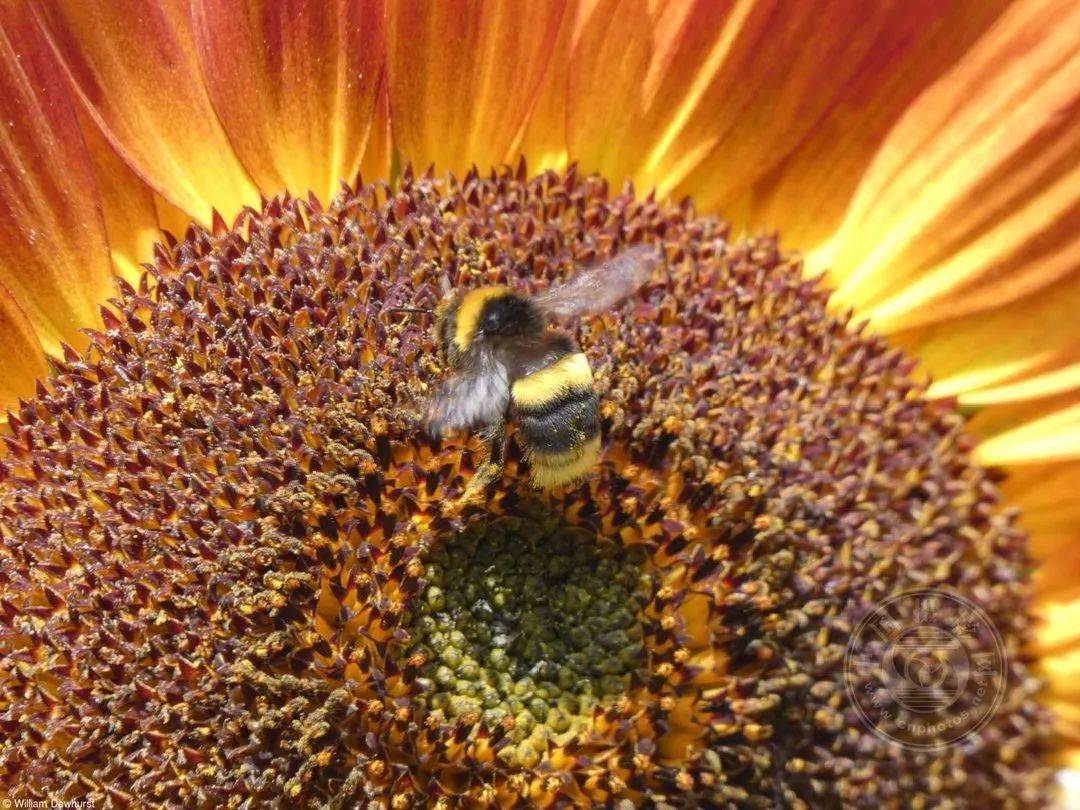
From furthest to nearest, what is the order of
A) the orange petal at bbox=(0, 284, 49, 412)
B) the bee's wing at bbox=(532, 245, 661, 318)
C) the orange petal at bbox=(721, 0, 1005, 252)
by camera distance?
the orange petal at bbox=(721, 0, 1005, 252)
the orange petal at bbox=(0, 284, 49, 412)
the bee's wing at bbox=(532, 245, 661, 318)

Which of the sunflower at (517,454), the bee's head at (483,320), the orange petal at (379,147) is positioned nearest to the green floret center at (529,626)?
the sunflower at (517,454)

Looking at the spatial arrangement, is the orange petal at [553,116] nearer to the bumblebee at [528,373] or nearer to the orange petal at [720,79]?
the orange petal at [720,79]

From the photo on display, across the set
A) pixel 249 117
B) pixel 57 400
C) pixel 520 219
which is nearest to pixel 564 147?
pixel 520 219

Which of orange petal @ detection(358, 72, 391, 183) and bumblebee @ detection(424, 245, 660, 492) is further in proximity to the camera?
orange petal @ detection(358, 72, 391, 183)

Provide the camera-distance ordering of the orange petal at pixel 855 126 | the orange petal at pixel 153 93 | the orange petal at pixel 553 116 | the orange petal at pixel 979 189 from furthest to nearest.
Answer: the orange petal at pixel 553 116 → the orange petal at pixel 855 126 → the orange petal at pixel 979 189 → the orange petal at pixel 153 93

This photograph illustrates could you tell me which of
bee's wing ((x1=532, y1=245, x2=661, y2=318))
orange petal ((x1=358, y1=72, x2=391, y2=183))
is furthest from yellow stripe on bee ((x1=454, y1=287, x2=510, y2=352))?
orange petal ((x1=358, y1=72, x2=391, y2=183))

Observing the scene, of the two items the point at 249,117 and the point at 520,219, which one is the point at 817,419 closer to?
the point at 520,219
